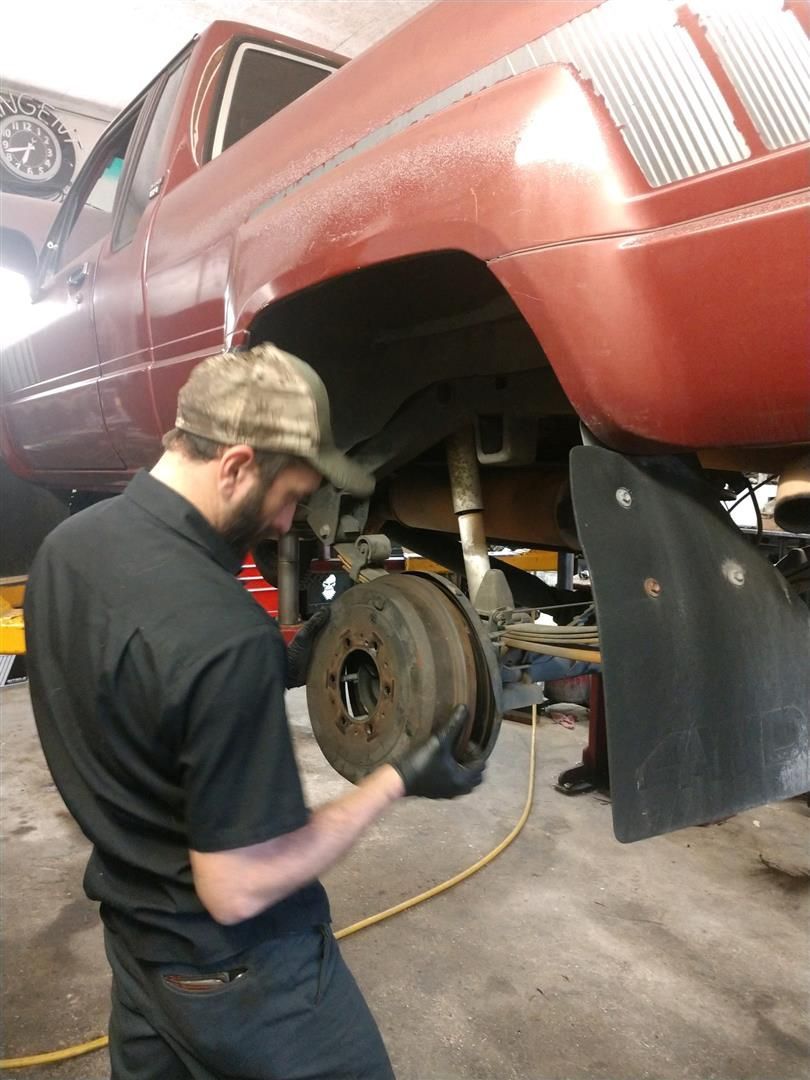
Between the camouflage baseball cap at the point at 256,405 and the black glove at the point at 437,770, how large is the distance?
0.48 m

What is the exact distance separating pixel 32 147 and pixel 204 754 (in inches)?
302

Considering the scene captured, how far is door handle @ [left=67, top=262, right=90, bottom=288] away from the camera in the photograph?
8.87ft

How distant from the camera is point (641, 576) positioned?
126cm

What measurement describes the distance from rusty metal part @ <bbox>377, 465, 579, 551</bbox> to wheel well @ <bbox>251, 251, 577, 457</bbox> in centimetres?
21

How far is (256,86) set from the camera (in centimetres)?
248

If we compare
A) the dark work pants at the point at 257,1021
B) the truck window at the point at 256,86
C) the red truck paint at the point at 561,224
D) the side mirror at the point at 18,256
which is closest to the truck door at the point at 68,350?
the side mirror at the point at 18,256

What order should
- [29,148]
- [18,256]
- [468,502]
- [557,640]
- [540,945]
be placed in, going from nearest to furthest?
[557,640], [468,502], [540,945], [18,256], [29,148]

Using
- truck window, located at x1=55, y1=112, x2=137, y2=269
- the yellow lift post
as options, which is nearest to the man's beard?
the yellow lift post

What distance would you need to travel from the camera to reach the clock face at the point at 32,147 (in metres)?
6.91

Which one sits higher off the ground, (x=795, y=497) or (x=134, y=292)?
(x=134, y=292)

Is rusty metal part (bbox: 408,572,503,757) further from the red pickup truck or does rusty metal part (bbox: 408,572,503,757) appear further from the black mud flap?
the black mud flap

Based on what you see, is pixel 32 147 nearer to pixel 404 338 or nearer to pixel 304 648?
pixel 404 338

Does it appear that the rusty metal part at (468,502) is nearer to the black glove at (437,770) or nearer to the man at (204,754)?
the black glove at (437,770)

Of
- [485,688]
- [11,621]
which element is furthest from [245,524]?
[11,621]
